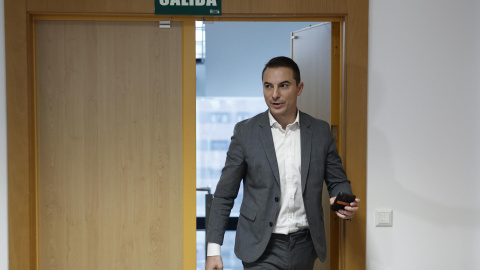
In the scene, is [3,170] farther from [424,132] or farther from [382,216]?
[424,132]

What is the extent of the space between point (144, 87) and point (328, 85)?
3.22 ft

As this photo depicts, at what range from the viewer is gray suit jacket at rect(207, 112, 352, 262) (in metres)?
1.96

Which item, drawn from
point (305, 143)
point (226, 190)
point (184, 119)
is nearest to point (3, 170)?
point (184, 119)

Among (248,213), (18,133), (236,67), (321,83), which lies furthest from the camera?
(236,67)

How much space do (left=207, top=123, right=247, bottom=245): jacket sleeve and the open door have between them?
26.9 inches

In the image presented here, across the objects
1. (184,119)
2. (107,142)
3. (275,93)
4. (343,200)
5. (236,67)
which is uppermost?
(236,67)

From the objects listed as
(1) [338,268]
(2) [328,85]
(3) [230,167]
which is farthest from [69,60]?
(1) [338,268]

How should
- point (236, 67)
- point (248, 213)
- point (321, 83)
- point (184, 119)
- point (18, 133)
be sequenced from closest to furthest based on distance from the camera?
1. point (248, 213)
2. point (18, 133)
3. point (184, 119)
4. point (321, 83)
5. point (236, 67)

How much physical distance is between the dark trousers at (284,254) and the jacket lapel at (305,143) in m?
0.22

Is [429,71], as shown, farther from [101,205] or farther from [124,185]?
[101,205]

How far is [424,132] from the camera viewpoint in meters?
2.36

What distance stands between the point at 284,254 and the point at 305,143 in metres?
0.47

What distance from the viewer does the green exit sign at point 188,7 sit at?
→ 2.29 metres

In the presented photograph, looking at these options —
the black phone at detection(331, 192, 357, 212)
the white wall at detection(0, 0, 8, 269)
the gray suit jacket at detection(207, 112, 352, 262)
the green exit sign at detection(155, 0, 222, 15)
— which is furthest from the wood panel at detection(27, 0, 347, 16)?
the black phone at detection(331, 192, 357, 212)
